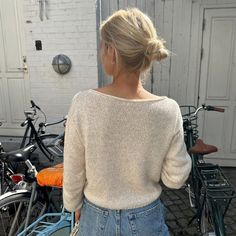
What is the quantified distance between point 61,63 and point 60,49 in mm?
225

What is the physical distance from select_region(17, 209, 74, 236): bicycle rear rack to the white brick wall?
7.27 ft

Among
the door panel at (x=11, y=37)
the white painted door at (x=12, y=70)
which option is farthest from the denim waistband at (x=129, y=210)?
the door panel at (x=11, y=37)

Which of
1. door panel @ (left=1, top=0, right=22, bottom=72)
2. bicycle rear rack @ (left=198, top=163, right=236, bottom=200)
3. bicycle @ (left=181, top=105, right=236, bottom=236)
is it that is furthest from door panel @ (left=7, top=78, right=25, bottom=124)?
bicycle rear rack @ (left=198, top=163, right=236, bottom=200)

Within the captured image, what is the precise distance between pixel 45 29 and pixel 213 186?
332cm

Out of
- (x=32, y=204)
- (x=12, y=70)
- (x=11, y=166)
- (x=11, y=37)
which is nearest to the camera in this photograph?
(x=32, y=204)

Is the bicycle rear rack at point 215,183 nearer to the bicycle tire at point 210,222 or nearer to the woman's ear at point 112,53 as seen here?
the bicycle tire at point 210,222

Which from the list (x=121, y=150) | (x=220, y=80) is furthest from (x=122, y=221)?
(x=220, y=80)

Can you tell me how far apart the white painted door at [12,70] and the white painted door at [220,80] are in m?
2.99

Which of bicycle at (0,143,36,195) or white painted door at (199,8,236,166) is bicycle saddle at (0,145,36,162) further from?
white painted door at (199,8,236,166)

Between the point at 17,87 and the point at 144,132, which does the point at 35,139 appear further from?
the point at 144,132

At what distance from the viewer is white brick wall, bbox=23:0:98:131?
12.8 feet

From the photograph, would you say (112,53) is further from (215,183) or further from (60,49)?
(60,49)

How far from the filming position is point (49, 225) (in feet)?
7.24

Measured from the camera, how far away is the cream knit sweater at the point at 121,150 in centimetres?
112
